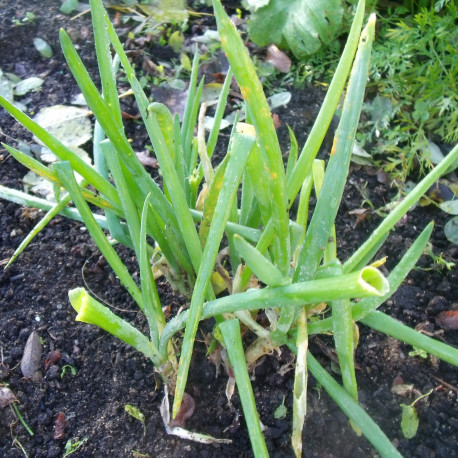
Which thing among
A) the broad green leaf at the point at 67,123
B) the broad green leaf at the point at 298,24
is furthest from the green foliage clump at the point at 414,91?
the broad green leaf at the point at 67,123

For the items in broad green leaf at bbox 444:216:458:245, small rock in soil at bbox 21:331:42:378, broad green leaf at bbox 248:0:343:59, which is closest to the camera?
small rock in soil at bbox 21:331:42:378

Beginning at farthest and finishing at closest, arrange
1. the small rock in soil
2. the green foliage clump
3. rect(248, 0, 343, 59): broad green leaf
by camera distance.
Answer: rect(248, 0, 343, 59): broad green leaf → the green foliage clump → the small rock in soil

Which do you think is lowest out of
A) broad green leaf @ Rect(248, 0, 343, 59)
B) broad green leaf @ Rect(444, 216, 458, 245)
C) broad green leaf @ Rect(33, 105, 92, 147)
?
broad green leaf @ Rect(444, 216, 458, 245)

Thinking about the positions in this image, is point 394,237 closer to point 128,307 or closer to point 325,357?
point 325,357

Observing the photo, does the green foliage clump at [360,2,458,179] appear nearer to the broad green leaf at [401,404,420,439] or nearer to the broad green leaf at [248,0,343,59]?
the broad green leaf at [248,0,343,59]

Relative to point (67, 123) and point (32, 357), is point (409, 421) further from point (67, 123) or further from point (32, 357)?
point (67, 123)

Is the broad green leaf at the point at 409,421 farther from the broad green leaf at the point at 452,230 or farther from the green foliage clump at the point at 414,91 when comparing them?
the green foliage clump at the point at 414,91

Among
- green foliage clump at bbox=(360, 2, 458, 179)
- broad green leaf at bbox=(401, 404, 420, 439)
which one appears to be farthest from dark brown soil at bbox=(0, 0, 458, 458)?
green foliage clump at bbox=(360, 2, 458, 179)
